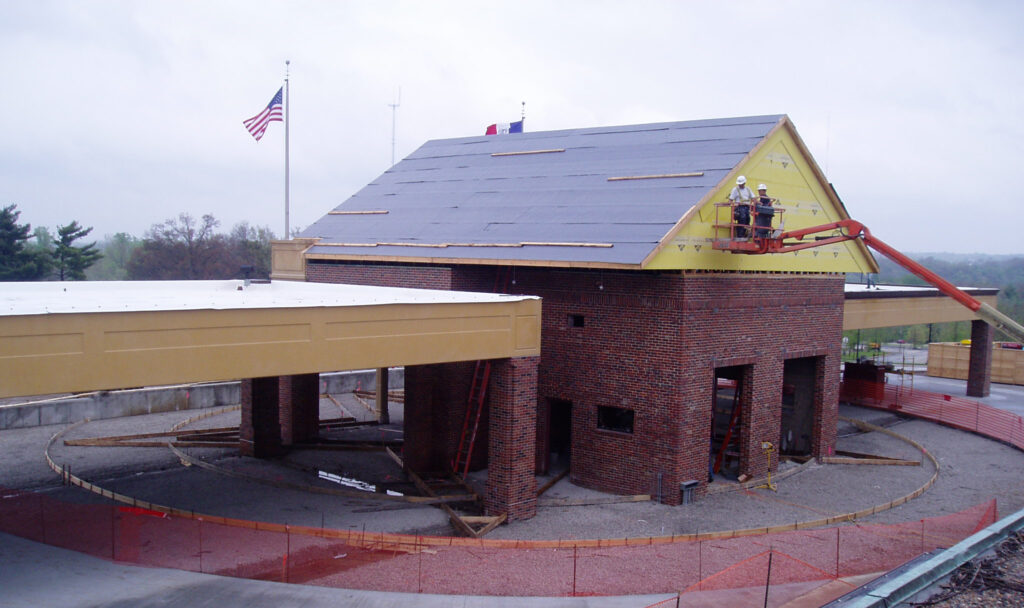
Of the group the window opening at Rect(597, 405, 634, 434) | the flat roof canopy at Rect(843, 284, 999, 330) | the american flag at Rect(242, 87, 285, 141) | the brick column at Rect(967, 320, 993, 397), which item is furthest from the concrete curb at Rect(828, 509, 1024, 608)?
the american flag at Rect(242, 87, 285, 141)

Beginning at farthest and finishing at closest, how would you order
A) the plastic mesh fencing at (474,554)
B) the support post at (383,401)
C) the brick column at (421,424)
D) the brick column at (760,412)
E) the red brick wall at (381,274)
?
the support post at (383,401), the red brick wall at (381,274), the brick column at (760,412), the brick column at (421,424), the plastic mesh fencing at (474,554)

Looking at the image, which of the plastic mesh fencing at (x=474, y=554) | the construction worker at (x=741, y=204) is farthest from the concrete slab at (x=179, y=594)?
the construction worker at (x=741, y=204)

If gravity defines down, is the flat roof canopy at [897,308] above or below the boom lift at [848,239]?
below

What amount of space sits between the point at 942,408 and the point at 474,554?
26.2m

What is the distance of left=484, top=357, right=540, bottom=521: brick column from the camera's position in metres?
17.7

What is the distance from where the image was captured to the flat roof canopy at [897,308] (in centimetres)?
2984

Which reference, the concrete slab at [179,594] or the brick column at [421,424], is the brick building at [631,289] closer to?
the brick column at [421,424]

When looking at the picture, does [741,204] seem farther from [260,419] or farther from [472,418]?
[260,419]

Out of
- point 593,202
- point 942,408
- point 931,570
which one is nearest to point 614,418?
point 593,202

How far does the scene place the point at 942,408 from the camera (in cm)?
3397

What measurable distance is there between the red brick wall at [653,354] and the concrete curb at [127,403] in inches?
263

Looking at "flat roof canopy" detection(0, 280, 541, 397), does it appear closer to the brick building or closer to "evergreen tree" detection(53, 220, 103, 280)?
the brick building

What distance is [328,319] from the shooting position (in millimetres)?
14914

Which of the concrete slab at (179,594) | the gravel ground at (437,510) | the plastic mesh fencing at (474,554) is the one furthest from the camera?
the gravel ground at (437,510)
